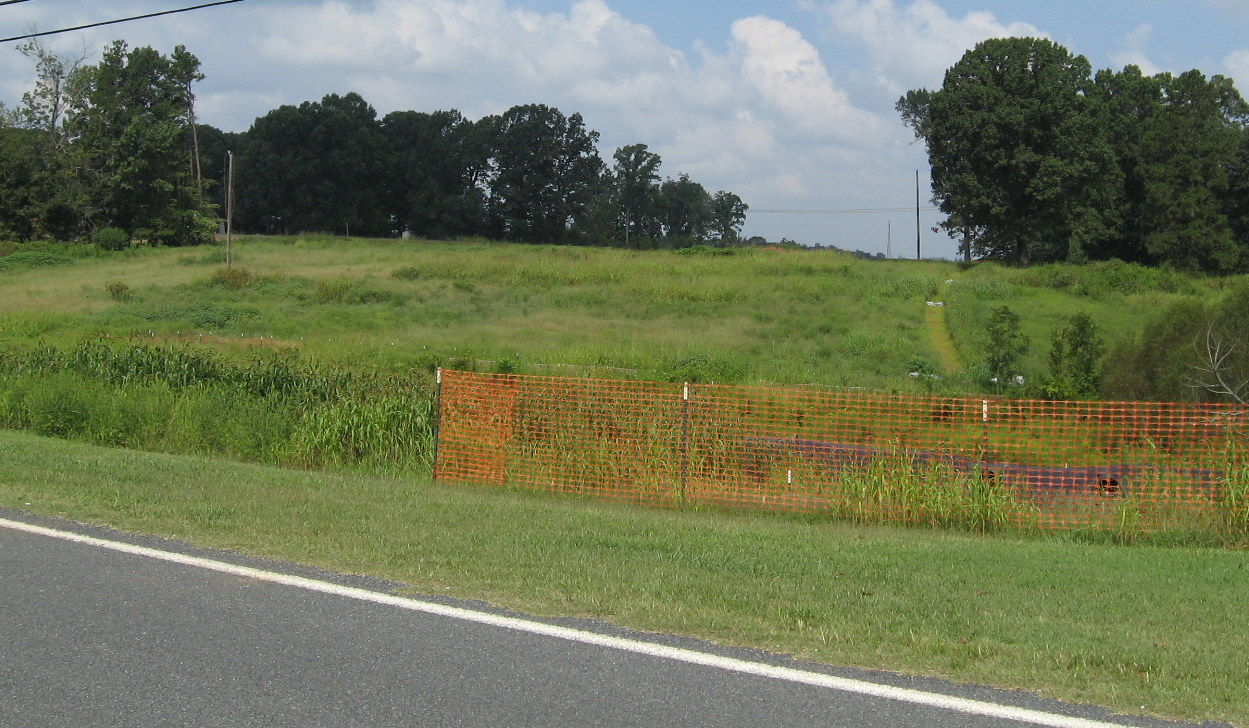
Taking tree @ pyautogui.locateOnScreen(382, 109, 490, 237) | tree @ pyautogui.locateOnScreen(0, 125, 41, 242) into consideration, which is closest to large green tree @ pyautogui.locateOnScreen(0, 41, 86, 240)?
tree @ pyautogui.locateOnScreen(0, 125, 41, 242)

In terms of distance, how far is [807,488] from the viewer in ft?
38.3

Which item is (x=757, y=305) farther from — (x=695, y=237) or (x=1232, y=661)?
(x=695, y=237)

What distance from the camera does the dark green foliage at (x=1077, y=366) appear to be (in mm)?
26578

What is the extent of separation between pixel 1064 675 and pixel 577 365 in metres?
25.0

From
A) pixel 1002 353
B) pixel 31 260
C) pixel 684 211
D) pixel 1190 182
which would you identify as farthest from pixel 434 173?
pixel 1002 353

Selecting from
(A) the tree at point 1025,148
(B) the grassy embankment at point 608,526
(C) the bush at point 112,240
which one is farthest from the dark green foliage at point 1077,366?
(C) the bush at point 112,240

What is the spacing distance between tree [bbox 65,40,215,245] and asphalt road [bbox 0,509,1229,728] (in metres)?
78.4

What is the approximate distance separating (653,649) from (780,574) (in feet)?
6.87

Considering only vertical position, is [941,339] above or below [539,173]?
below

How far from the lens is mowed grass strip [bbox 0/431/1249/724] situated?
5.33m

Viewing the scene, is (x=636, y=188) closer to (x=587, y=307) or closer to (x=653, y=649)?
(x=587, y=307)

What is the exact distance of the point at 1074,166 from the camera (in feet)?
200

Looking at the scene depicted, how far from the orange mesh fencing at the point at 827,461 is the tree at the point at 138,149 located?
72.2 meters

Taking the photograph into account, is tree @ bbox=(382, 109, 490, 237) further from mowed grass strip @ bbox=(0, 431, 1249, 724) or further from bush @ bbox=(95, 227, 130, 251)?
mowed grass strip @ bbox=(0, 431, 1249, 724)
